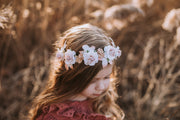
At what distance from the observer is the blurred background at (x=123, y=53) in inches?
79.7

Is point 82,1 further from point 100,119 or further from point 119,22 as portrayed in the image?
point 100,119

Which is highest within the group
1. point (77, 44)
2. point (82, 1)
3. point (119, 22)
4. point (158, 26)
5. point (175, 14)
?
point (82, 1)

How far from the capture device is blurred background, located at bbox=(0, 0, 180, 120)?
2025 millimetres

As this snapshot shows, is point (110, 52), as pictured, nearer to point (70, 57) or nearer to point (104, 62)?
point (104, 62)

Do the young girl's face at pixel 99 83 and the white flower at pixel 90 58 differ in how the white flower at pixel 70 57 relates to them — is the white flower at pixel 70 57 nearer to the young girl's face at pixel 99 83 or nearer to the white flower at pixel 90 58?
the white flower at pixel 90 58

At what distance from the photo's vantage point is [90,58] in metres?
1.21

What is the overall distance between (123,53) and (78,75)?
1373mm

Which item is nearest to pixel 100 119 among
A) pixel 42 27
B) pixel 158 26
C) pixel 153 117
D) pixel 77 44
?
pixel 77 44

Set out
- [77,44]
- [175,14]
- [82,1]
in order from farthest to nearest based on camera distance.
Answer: [82,1], [175,14], [77,44]

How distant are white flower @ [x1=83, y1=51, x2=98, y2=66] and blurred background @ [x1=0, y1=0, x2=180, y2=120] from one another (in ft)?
2.33

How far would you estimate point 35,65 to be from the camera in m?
2.22

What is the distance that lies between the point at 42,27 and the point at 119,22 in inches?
34.6

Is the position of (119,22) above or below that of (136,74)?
above

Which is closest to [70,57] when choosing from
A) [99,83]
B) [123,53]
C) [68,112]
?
[99,83]
